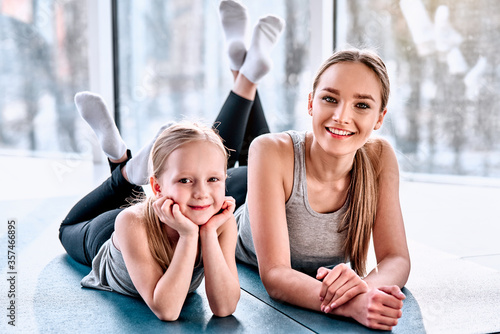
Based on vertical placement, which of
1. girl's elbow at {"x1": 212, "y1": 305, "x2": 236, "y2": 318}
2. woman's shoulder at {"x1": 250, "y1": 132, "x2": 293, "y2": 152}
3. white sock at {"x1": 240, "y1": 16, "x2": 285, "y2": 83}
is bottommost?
girl's elbow at {"x1": 212, "y1": 305, "x2": 236, "y2": 318}

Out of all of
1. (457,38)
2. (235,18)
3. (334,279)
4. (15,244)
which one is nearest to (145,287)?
(334,279)

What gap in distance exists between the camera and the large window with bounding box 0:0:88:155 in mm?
3887

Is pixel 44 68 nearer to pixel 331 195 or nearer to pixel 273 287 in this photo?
pixel 331 195

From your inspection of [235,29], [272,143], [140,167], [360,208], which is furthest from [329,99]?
[235,29]

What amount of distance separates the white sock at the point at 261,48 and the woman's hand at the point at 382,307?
43.4 inches

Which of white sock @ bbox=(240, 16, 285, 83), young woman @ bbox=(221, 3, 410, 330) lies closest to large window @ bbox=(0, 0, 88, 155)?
white sock @ bbox=(240, 16, 285, 83)

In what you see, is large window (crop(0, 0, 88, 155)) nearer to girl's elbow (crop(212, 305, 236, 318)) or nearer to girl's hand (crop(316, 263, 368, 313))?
girl's elbow (crop(212, 305, 236, 318))

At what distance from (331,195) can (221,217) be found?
38 centimetres

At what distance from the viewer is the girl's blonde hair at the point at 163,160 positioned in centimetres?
117

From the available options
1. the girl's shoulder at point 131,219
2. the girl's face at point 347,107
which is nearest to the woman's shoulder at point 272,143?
the girl's face at point 347,107

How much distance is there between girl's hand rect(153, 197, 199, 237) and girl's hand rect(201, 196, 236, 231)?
0.11 ft

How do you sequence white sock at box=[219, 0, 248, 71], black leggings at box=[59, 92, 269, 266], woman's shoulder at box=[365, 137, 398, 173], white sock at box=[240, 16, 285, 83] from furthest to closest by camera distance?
white sock at box=[219, 0, 248, 71], white sock at box=[240, 16, 285, 83], black leggings at box=[59, 92, 269, 266], woman's shoulder at box=[365, 137, 398, 173]

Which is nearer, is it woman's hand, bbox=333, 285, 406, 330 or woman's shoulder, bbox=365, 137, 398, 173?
woman's hand, bbox=333, 285, 406, 330

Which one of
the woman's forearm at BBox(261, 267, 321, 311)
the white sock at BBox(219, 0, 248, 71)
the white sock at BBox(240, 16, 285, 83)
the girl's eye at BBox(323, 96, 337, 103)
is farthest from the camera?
the white sock at BBox(219, 0, 248, 71)
